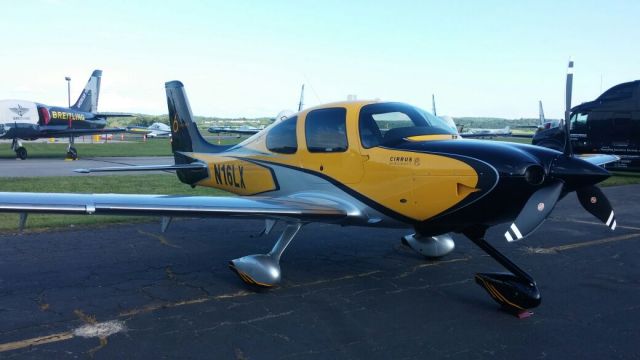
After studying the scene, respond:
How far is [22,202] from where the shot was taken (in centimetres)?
446

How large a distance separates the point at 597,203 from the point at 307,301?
10.3 feet

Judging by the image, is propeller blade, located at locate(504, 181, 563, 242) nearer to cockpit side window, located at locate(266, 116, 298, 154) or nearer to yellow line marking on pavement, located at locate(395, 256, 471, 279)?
yellow line marking on pavement, located at locate(395, 256, 471, 279)

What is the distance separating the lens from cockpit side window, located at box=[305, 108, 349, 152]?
6168mm

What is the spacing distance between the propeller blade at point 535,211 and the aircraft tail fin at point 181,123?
6216mm

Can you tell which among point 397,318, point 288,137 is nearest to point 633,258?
point 397,318

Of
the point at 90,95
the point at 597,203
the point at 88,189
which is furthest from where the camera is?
the point at 90,95

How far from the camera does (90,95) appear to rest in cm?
3544

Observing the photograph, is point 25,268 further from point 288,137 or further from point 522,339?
point 522,339

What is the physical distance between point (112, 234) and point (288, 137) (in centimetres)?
406

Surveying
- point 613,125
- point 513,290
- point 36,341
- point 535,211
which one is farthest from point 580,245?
point 613,125

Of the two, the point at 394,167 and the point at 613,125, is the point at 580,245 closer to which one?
the point at 394,167

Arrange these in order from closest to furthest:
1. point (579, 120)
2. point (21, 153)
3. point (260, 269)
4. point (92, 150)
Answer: point (260, 269) → point (579, 120) → point (21, 153) → point (92, 150)

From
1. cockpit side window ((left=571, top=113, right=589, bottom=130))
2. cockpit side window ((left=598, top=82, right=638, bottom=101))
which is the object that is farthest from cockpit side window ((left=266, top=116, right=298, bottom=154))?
cockpit side window ((left=598, top=82, right=638, bottom=101))

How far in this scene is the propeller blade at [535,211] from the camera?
457 cm
